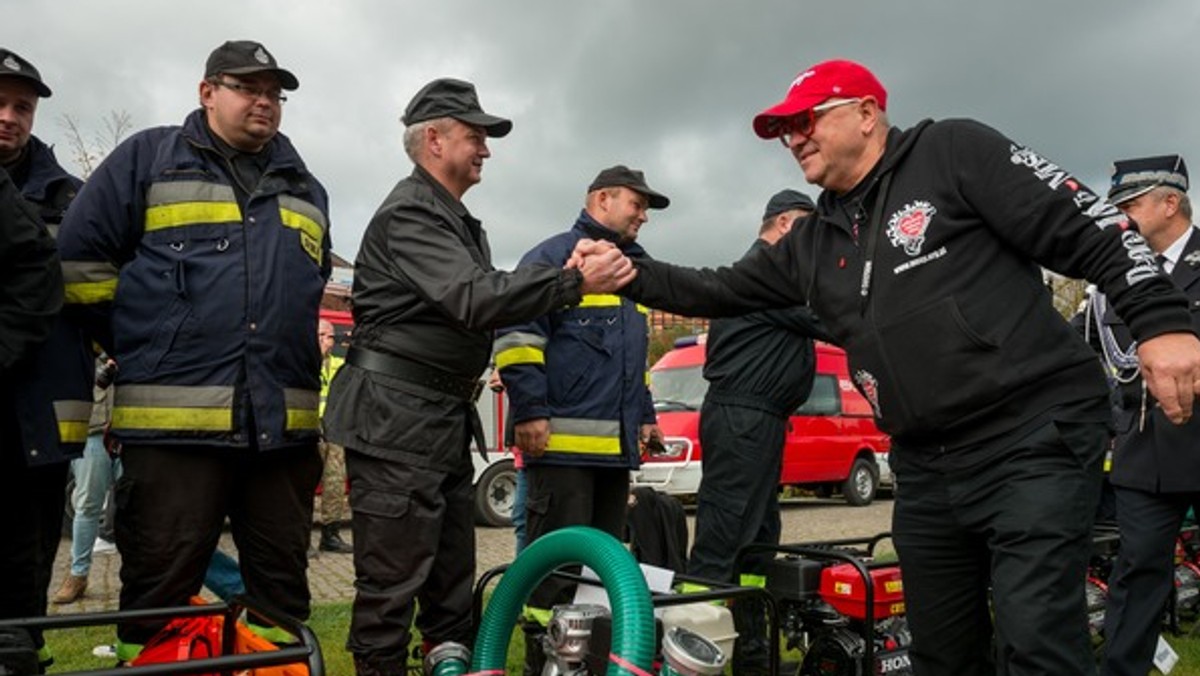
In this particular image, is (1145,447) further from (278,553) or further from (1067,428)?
(278,553)

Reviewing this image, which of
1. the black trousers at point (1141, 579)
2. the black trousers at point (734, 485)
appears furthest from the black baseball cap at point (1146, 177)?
the black trousers at point (734, 485)

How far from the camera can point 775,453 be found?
5051 mm

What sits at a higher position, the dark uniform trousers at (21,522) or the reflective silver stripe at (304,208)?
the reflective silver stripe at (304,208)

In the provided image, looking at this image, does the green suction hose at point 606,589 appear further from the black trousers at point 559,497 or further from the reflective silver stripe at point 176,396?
the black trousers at point 559,497

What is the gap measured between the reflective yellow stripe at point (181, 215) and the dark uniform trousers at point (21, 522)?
28.5 inches

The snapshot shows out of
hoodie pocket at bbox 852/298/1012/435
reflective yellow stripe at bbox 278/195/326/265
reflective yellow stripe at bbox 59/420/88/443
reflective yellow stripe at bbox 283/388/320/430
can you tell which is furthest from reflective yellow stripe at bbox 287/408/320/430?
hoodie pocket at bbox 852/298/1012/435

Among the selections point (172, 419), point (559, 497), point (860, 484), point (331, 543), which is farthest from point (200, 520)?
point (860, 484)

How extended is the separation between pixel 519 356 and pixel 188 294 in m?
1.55

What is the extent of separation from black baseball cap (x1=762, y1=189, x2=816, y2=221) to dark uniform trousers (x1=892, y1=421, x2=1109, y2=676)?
8.88 feet

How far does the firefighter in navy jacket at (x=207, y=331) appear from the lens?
3.23 meters

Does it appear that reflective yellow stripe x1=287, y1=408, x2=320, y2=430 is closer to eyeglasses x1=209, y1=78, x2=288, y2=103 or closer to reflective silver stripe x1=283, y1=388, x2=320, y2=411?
reflective silver stripe x1=283, y1=388, x2=320, y2=411

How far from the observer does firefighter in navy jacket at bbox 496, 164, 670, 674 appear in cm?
443

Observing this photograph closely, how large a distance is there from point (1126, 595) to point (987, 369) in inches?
85.0

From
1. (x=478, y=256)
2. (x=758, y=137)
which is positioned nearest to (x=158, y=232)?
(x=478, y=256)
